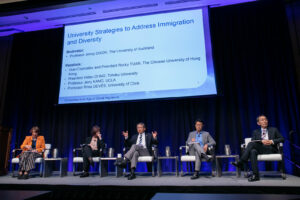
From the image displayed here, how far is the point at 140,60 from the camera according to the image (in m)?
4.48

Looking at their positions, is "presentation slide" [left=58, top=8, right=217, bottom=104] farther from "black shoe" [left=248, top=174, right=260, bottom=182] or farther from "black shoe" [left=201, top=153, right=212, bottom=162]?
"black shoe" [left=248, top=174, right=260, bottom=182]

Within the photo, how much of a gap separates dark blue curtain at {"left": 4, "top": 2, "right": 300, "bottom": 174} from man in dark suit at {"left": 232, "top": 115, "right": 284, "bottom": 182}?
76cm

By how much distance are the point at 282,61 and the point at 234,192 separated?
10.2 feet

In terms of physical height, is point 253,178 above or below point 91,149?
below

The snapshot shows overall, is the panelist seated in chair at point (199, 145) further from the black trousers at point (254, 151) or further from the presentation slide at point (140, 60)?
the presentation slide at point (140, 60)

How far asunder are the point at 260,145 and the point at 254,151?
320mm

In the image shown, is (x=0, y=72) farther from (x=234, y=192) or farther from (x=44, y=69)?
(x=234, y=192)

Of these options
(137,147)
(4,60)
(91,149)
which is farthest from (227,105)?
(4,60)

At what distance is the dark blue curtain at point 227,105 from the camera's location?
4.38 meters

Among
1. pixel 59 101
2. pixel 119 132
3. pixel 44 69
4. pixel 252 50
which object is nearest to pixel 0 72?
pixel 44 69

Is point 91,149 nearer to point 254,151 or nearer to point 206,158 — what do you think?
point 206,158

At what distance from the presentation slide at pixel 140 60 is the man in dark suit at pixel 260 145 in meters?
0.99

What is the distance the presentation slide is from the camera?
14.0 ft

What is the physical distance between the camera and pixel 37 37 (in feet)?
19.3
